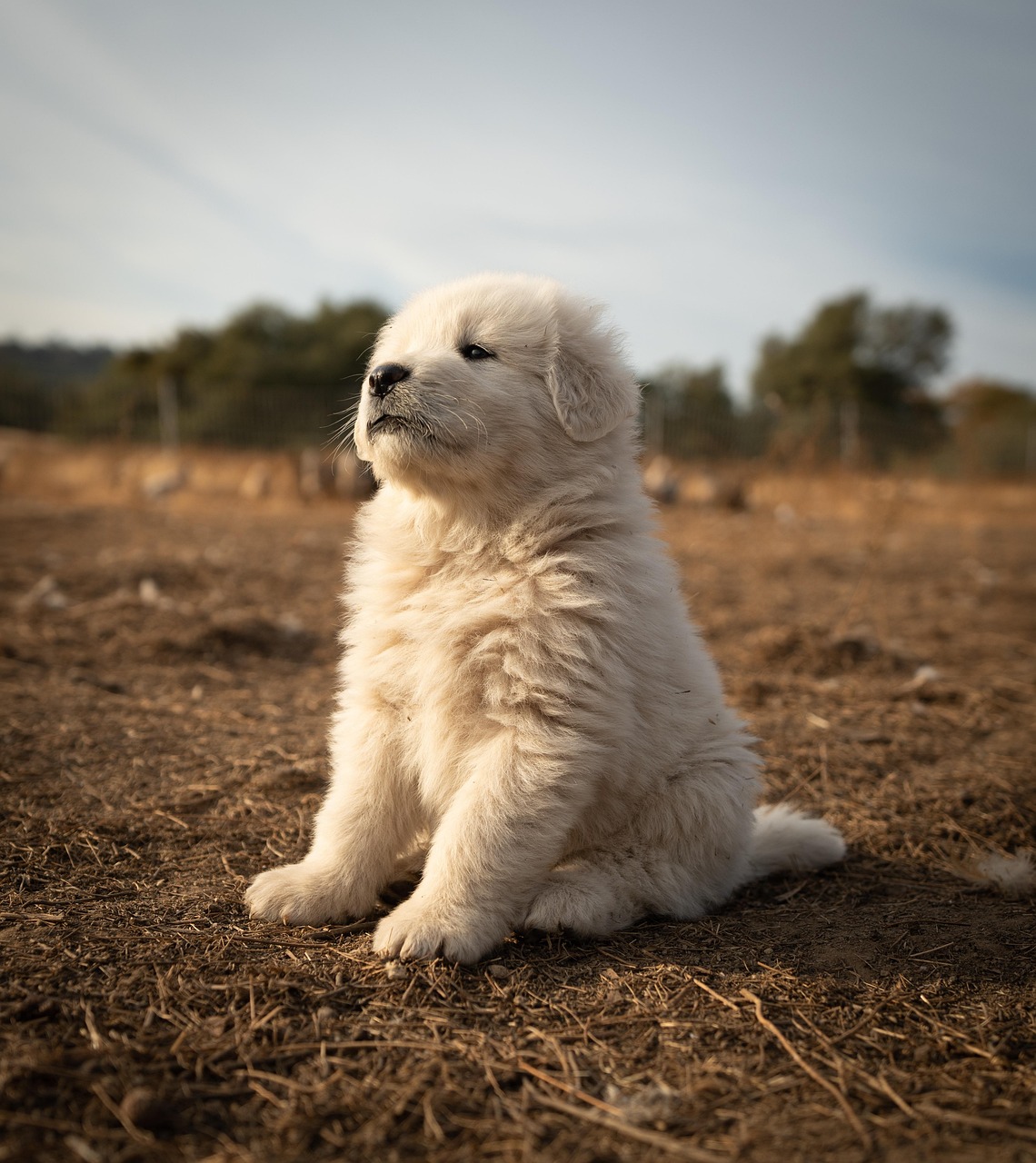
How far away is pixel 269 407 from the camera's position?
20172 millimetres

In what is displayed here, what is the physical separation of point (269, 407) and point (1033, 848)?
1884cm

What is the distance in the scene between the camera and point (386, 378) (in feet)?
9.20

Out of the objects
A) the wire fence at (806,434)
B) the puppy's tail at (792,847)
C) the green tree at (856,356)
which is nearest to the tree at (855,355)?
the green tree at (856,356)

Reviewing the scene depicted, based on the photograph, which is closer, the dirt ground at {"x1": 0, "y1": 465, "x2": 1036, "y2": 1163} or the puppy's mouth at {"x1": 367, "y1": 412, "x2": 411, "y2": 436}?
the dirt ground at {"x1": 0, "y1": 465, "x2": 1036, "y2": 1163}

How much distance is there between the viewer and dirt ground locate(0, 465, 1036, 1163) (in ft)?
6.02

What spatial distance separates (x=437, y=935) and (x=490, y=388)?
1.61 m

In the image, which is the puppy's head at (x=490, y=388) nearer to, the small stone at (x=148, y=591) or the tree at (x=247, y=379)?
the small stone at (x=148, y=591)

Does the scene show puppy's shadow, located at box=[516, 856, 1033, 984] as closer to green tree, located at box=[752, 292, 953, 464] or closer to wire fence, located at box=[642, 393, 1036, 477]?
wire fence, located at box=[642, 393, 1036, 477]

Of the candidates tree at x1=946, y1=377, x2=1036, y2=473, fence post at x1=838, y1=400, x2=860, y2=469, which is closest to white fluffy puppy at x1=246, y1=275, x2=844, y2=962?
fence post at x1=838, y1=400, x2=860, y2=469

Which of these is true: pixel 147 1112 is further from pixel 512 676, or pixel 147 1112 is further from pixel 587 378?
pixel 587 378

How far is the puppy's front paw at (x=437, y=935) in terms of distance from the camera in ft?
7.85

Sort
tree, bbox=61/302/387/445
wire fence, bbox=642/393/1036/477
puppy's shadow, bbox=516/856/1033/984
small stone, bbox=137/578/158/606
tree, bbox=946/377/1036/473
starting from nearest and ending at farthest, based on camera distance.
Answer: puppy's shadow, bbox=516/856/1033/984 < small stone, bbox=137/578/158/606 < wire fence, bbox=642/393/1036/477 < tree, bbox=946/377/1036/473 < tree, bbox=61/302/387/445

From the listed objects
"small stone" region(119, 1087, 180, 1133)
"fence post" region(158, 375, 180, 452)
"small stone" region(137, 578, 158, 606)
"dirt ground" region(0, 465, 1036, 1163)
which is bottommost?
"dirt ground" region(0, 465, 1036, 1163)

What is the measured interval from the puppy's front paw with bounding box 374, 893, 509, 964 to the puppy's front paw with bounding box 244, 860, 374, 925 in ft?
0.95
